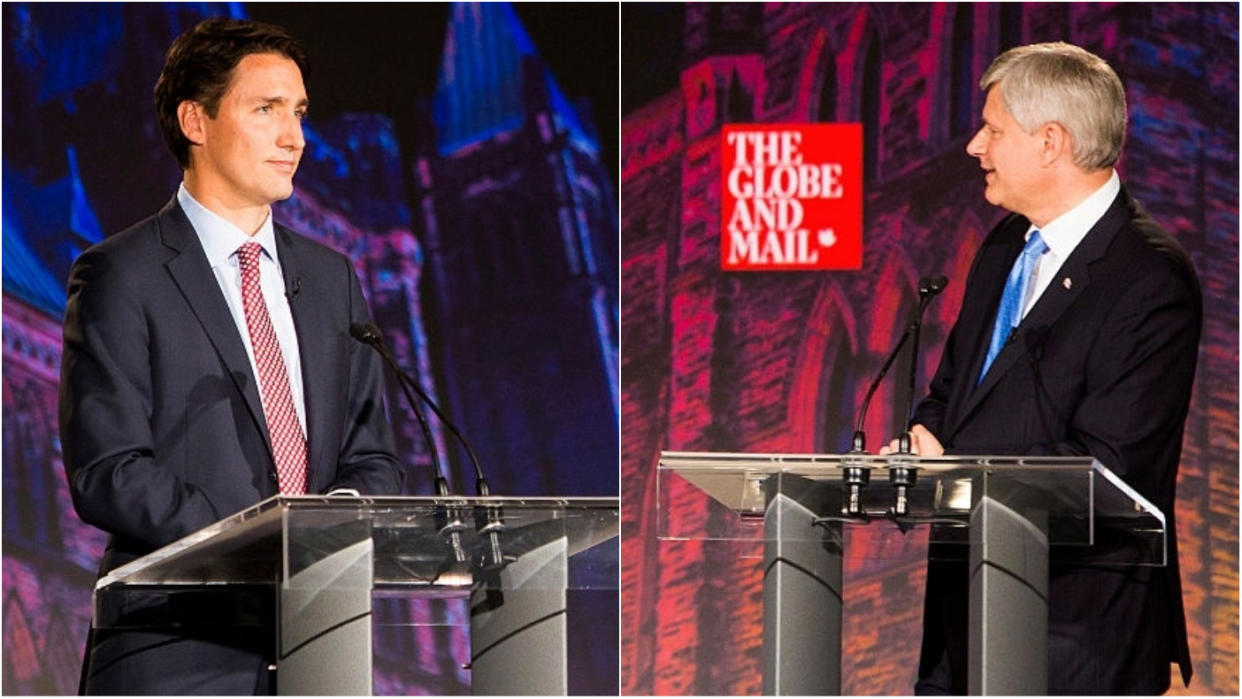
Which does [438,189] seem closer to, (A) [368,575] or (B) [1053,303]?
(B) [1053,303]

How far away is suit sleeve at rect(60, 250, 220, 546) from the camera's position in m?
3.73

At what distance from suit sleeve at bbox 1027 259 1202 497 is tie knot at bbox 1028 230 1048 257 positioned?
0.28 m

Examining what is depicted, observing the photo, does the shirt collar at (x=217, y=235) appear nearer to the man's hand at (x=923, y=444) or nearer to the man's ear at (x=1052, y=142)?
the man's hand at (x=923, y=444)

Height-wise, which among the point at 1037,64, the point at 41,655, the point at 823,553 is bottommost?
the point at 41,655

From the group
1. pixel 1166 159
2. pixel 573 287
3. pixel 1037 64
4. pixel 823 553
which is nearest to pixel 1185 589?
pixel 1166 159

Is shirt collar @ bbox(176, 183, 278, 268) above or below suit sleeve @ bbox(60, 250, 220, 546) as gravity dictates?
above

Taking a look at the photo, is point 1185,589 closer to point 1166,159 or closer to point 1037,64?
point 1166,159

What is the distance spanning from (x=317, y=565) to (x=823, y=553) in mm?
941

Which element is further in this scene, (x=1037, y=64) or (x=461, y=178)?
(x=461, y=178)

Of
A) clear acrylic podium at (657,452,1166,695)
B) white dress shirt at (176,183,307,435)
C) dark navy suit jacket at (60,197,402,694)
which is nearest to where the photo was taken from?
clear acrylic podium at (657,452,1166,695)

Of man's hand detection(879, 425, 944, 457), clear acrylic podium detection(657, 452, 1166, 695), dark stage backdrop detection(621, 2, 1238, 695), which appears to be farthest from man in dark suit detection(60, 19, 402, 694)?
dark stage backdrop detection(621, 2, 1238, 695)

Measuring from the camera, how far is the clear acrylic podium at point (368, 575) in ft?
10.8

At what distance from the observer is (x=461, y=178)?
255 inches

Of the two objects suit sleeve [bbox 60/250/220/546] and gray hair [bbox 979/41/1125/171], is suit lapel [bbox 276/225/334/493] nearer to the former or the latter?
suit sleeve [bbox 60/250/220/546]
